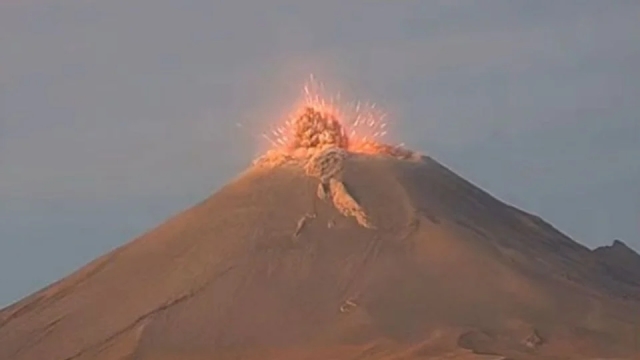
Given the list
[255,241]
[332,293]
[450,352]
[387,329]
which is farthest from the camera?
[255,241]

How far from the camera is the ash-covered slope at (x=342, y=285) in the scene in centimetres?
6438

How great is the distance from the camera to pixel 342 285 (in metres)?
69.5

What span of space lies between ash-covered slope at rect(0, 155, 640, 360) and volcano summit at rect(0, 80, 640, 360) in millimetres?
88

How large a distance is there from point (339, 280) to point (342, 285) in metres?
0.49

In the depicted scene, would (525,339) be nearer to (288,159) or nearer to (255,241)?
(255,241)

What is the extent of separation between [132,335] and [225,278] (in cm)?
516

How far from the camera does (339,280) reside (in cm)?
6994

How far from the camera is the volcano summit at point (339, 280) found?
64.4 m

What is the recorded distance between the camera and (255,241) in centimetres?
7369

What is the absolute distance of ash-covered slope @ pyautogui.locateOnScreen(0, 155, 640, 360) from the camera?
64.4 meters

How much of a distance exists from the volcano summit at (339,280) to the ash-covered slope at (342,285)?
0.09 metres

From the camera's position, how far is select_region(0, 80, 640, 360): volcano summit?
6444cm

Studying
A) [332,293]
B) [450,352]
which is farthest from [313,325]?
[450,352]

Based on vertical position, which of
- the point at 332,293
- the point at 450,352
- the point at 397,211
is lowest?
the point at 450,352
